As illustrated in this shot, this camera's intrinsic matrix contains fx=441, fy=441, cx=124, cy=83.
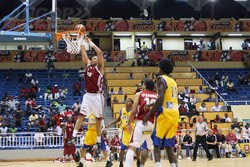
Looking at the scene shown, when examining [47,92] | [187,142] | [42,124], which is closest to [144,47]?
[47,92]

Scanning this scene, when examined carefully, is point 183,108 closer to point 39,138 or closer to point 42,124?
point 42,124

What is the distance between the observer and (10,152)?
20984mm

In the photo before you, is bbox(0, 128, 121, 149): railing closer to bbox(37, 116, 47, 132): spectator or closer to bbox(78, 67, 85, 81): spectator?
bbox(37, 116, 47, 132): spectator

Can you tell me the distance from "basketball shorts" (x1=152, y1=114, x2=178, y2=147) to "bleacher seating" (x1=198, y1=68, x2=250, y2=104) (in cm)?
2322

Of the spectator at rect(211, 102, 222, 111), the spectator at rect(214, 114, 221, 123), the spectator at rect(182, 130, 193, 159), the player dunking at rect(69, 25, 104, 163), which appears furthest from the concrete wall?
the player dunking at rect(69, 25, 104, 163)

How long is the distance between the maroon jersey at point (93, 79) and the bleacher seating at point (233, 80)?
2213 cm

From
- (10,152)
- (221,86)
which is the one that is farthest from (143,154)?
(221,86)

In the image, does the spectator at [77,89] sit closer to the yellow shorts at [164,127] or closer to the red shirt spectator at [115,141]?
the red shirt spectator at [115,141]

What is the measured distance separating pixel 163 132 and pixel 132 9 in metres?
31.6

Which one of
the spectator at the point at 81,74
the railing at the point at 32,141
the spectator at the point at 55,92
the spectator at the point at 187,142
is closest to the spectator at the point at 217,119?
the spectator at the point at 187,142

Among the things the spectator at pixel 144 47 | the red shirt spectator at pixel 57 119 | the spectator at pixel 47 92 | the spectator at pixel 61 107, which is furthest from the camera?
the spectator at pixel 144 47

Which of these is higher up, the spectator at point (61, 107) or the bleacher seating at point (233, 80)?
the bleacher seating at point (233, 80)

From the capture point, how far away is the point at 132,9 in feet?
126

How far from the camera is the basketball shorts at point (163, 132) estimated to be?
298 inches
